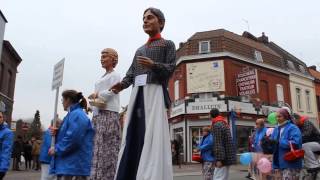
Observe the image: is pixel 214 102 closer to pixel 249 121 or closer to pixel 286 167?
pixel 249 121

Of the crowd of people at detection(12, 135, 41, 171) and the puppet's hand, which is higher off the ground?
the puppet's hand

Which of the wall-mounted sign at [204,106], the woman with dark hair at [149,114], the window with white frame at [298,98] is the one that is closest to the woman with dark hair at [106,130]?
the woman with dark hair at [149,114]

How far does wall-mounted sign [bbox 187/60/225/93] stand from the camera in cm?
2884

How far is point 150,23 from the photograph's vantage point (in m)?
3.91

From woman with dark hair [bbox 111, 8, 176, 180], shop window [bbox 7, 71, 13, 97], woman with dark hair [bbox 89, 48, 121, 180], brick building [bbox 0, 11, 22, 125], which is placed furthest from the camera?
shop window [bbox 7, 71, 13, 97]

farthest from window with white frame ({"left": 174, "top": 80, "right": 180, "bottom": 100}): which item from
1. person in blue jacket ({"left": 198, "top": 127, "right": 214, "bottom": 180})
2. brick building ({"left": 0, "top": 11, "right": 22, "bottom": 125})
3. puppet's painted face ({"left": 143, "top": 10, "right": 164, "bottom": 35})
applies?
puppet's painted face ({"left": 143, "top": 10, "right": 164, "bottom": 35})

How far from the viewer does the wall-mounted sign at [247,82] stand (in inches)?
1092

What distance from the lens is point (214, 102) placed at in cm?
2866

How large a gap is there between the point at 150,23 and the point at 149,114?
3.39 feet

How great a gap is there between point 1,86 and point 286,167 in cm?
2972

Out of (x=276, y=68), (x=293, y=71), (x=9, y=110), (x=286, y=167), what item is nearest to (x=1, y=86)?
(x=9, y=110)

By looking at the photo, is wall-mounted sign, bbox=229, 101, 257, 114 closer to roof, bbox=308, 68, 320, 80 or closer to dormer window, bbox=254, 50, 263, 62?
dormer window, bbox=254, 50, 263, 62

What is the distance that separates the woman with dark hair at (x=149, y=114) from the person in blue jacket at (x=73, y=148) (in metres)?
1.16

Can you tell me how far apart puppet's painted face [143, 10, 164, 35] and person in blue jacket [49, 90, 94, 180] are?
1657 millimetres
